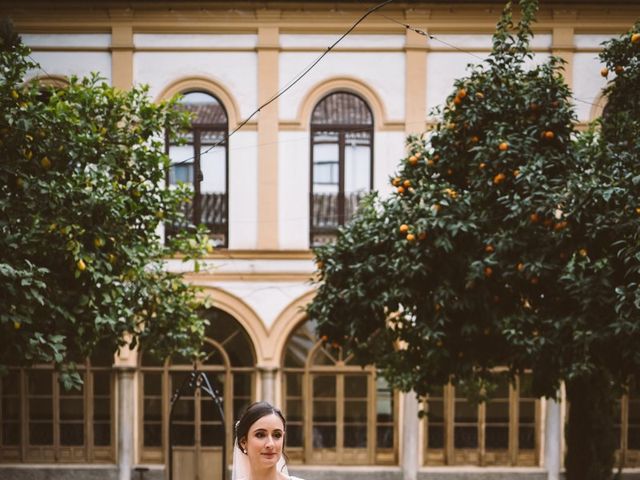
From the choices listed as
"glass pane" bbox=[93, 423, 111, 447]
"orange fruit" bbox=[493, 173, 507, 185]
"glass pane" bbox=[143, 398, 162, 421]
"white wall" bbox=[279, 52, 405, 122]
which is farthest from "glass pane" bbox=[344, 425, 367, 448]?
"orange fruit" bbox=[493, 173, 507, 185]

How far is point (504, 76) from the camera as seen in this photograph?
30.6ft

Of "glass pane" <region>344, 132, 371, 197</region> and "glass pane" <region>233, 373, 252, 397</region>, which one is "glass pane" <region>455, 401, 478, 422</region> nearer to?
"glass pane" <region>233, 373, 252, 397</region>

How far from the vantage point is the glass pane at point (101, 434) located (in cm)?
1523

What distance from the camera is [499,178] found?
8844 millimetres

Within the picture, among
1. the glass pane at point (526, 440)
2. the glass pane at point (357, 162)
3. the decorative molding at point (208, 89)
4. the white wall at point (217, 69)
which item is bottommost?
the glass pane at point (526, 440)

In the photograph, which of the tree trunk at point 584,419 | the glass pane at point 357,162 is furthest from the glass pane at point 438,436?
the glass pane at point 357,162

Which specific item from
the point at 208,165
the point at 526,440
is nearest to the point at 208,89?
the point at 208,165

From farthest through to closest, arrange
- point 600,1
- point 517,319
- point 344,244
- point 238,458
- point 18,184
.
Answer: point 600,1, point 344,244, point 517,319, point 18,184, point 238,458

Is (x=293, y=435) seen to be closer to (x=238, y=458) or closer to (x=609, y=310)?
(x=609, y=310)

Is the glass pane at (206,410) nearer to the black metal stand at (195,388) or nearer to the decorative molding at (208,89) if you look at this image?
the black metal stand at (195,388)

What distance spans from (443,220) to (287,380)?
707cm

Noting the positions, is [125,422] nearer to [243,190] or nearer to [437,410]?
[243,190]

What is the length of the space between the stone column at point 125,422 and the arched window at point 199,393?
22 centimetres

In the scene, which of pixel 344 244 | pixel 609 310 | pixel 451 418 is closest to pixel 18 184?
pixel 344 244
